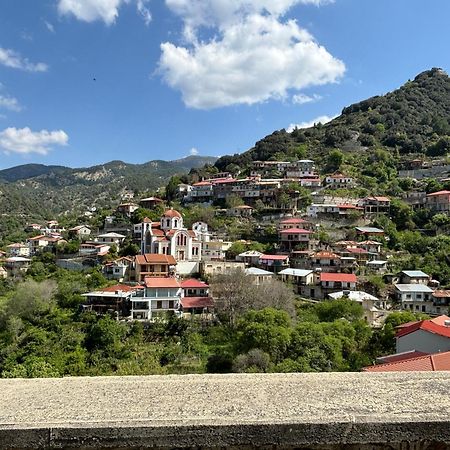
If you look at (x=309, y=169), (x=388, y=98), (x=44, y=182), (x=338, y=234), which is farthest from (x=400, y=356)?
(x=44, y=182)

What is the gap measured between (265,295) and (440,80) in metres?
99.6

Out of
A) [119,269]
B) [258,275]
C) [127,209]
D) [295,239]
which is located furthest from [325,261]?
[127,209]

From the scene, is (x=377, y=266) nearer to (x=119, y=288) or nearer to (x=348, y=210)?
(x=348, y=210)

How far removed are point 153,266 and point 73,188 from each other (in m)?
135

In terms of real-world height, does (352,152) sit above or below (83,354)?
above

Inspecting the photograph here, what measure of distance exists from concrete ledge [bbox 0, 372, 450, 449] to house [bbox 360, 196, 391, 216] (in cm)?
4940

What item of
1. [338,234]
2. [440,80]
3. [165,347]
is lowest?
[165,347]

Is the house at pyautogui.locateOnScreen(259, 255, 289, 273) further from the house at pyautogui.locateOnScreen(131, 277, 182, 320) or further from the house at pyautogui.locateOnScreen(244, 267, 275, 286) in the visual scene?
the house at pyautogui.locateOnScreen(131, 277, 182, 320)

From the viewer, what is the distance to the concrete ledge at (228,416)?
82.0 inches

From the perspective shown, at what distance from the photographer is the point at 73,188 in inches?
6294

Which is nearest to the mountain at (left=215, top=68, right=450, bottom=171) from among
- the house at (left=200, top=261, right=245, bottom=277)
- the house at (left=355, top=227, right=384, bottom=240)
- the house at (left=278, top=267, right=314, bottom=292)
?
the house at (left=355, top=227, right=384, bottom=240)

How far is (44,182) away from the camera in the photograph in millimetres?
169875

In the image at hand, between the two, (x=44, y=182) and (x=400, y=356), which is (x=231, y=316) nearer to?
(x=400, y=356)

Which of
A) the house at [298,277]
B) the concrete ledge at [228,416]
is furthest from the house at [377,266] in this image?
the concrete ledge at [228,416]
